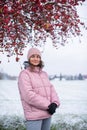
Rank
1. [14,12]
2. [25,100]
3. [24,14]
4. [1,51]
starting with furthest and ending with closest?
1. [1,51]
2. [24,14]
3. [14,12]
4. [25,100]

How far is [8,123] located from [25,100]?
2.57 meters

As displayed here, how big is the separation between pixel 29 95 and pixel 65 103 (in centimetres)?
245

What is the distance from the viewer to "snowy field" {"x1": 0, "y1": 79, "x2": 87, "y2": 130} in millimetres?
5301

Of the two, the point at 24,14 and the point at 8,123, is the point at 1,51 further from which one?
the point at 8,123

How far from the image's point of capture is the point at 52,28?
5.05 meters

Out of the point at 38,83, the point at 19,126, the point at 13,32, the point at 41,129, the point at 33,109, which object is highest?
the point at 13,32

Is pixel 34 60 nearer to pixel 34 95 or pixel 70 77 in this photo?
pixel 34 95

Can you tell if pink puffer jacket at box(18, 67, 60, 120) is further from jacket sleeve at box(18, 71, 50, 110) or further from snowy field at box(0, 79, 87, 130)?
snowy field at box(0, 79, 87, 130)

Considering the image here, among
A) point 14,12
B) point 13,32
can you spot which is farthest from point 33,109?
point 13,32

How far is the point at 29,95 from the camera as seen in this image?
2969mm

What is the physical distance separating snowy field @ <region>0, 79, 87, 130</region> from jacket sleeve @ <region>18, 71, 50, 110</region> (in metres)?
2.24

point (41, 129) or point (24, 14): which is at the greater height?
point (24, 14)

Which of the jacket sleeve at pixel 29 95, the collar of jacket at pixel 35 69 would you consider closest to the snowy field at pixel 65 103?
the collar of jacket at pixel 35 69

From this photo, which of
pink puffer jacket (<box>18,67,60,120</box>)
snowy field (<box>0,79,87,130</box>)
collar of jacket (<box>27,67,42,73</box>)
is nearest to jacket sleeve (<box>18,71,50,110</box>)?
pink puffer jacket (<box>18,67,60,120</box>)
